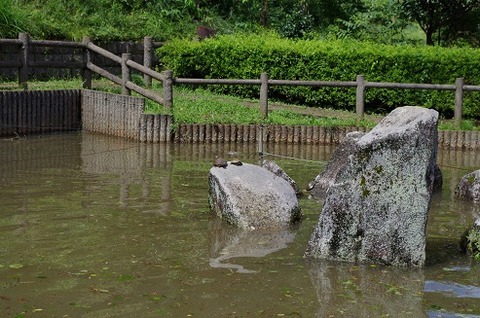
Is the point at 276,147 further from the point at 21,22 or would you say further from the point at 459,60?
the point at 21,22

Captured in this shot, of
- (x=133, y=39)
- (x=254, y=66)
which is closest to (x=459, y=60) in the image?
(x=254, y=66)

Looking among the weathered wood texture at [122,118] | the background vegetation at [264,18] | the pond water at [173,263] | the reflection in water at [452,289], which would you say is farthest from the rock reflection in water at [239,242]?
the background vegetation at [264,18]

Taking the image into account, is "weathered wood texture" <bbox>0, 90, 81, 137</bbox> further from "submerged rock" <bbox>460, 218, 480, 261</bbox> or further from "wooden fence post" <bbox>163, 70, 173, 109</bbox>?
"submerged rock" <bbox>460, 218, 480, 261</bbox>

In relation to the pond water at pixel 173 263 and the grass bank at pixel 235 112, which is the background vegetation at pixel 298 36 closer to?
the grass bank at pixel 235 112

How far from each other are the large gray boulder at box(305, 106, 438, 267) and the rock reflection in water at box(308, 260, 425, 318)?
180 millimetres

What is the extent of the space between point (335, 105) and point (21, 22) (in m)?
7.16

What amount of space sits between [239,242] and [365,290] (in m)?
1.93

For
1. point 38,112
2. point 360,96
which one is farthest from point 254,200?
point 360,96

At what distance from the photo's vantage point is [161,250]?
9.32m

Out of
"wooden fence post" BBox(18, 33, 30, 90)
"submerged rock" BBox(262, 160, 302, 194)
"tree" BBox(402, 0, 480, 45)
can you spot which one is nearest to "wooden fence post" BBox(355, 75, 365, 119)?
"submerged rock" BBox(262, 160, 302, 194)

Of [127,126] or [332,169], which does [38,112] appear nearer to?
[127,126]

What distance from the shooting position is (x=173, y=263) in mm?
8875

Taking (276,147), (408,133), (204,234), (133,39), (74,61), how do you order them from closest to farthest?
(408,133) → (204,234) → (276,147) → (74,61) → (133,39)

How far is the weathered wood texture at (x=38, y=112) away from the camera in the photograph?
16828 mm
